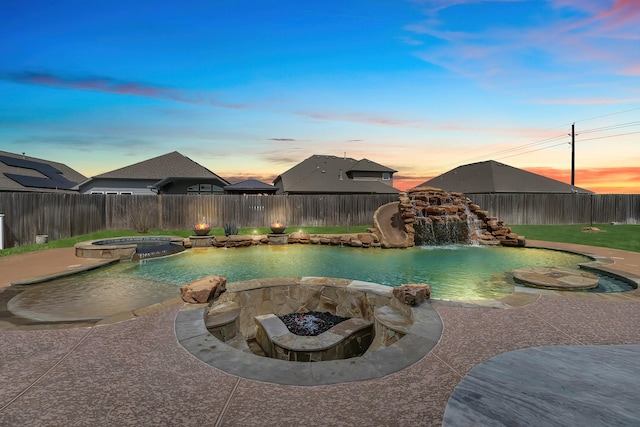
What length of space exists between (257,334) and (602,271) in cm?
770

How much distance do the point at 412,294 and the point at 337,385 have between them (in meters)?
2.33

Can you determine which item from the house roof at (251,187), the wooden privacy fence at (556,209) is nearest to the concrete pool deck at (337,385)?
the house roof at (251,187)

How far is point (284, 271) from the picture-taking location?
26.9ft

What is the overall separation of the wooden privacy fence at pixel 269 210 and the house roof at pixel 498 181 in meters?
6.41

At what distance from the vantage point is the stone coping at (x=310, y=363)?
8.92 ft

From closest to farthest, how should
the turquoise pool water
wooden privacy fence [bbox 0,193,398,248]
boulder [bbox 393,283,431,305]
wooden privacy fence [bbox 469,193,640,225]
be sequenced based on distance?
boulder [bbox 393,283,431,305], the turquoise pool water, wooden privacy fence [bbox 0,193,398,248], wooden privacy fence [bbox 469,193,640,225]

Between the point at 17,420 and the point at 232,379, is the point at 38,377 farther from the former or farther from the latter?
the point at 232,379

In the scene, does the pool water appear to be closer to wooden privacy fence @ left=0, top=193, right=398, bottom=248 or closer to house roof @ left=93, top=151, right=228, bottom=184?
wooden privacy fence @ left=0, top=193, right=398, bottom=248

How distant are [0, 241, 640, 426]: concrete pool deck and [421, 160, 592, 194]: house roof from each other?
89.4ft

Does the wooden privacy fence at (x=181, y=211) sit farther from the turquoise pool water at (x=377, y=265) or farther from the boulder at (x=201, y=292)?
the boulder at (x=201, y=292)

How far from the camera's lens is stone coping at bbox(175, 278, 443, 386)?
2719mm

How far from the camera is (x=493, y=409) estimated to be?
6.57 ft

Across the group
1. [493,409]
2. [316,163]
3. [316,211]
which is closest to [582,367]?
[493,409]

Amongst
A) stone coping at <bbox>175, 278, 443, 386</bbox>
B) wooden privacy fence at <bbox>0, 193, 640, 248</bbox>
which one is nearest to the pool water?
stone coping at <bbox>175, 278, 443, 386</bbox>
